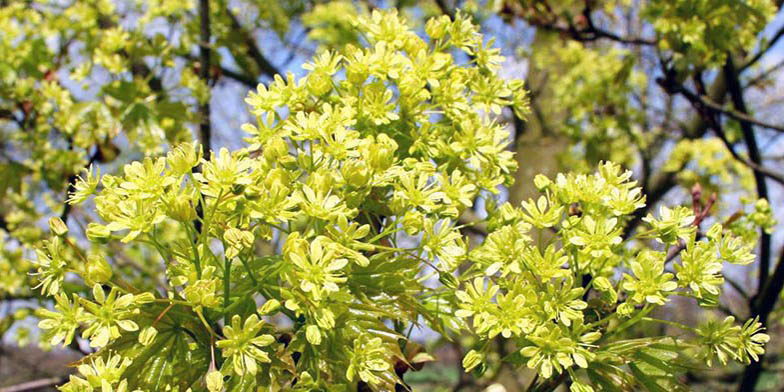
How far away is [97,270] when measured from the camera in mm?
972

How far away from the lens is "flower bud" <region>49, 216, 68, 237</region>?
1.05m

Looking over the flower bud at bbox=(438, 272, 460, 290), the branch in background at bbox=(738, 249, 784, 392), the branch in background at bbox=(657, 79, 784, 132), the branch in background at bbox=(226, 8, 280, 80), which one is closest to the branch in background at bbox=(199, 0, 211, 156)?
the flower bud at bbox=(438, 272, 460, 290)

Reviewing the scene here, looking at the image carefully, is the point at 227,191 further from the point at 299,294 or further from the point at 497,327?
the point at 497,327

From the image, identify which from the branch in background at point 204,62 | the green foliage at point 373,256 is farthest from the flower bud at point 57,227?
the branch in background at point 204,62

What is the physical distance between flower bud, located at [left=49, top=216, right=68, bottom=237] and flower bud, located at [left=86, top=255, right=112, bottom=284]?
0.10m

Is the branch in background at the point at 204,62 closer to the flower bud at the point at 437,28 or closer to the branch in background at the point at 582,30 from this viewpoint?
the flower bud at the point at 437,28

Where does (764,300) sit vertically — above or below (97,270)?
below

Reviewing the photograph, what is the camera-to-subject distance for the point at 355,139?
1082 millimetres

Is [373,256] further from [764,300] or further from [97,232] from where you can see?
[764,300]

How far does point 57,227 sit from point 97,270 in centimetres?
14

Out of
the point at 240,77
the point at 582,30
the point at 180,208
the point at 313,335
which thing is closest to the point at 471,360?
the point at 313,335

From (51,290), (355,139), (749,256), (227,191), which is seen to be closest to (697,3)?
(749,256)

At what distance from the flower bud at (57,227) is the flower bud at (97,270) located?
10 centimetres

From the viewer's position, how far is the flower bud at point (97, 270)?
970 mm
